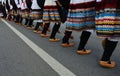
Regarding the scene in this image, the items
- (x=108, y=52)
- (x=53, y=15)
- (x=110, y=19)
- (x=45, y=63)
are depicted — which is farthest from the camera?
(x=53, y=15)

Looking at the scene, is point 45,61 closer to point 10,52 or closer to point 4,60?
point 4,60

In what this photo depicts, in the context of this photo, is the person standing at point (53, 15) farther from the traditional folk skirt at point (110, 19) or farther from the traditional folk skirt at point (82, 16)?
the traditional folk skirt at point (110, 19)

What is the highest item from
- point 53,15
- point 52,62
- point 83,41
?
point 53,15

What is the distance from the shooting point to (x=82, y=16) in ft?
18.4

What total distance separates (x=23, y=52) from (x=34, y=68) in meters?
1.44

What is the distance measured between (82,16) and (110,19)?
0.99 metres

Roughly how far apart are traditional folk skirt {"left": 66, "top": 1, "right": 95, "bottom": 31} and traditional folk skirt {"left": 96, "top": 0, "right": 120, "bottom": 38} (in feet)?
2.34

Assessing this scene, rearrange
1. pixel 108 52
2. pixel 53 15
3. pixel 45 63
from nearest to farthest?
pixel 108 52
pixel 45 63
pixel 53 15

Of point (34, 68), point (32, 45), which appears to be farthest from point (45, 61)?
point (32, 45)

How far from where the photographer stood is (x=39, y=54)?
6160mm

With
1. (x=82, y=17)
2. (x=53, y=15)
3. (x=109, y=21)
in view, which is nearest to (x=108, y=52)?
(x=109, y=21)

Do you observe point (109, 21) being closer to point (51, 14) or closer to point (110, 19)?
point (110, 19)

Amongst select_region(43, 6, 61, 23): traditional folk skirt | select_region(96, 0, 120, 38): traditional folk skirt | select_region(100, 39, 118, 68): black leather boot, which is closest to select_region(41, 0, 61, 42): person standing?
select_region(43, 6, 61, 23): traditional folk skirt

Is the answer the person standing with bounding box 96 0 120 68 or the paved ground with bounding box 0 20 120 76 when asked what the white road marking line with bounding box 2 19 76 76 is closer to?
the paved ground with bounding box 0 20 120 76
